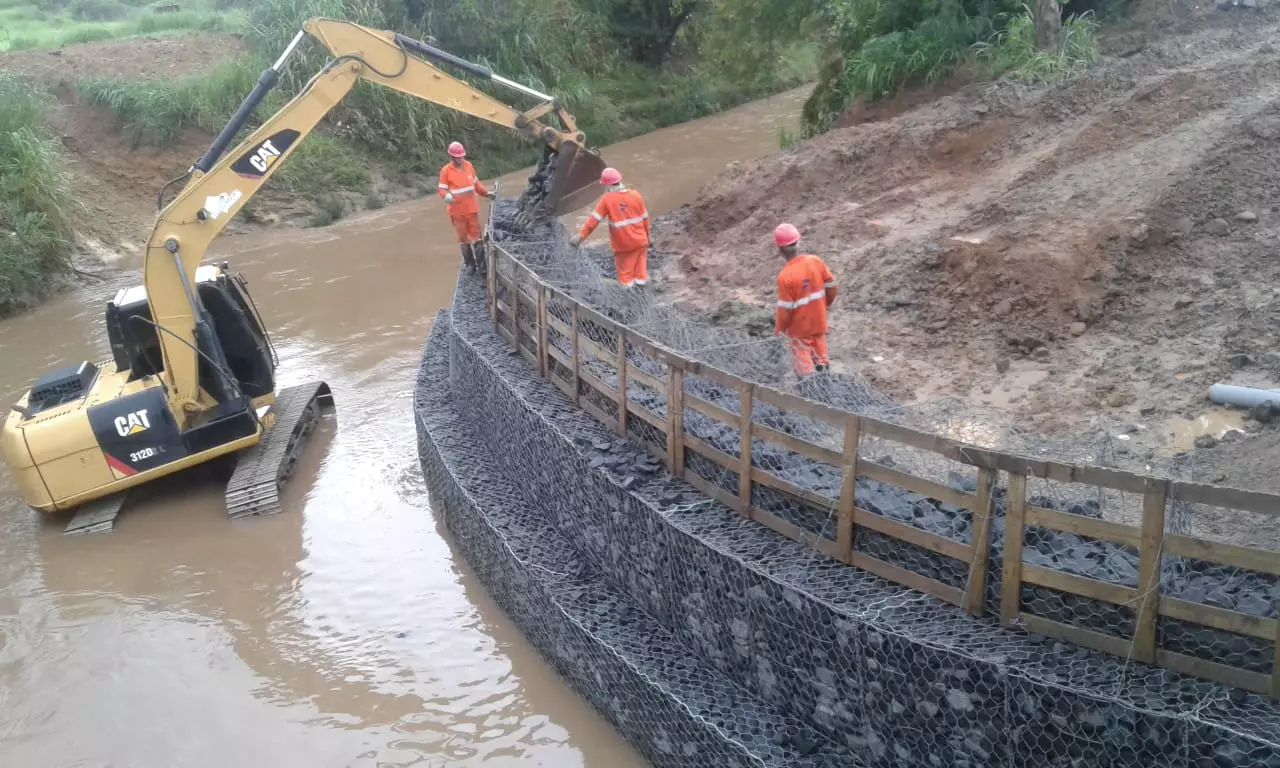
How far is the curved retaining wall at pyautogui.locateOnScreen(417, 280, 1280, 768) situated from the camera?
3.69 metres

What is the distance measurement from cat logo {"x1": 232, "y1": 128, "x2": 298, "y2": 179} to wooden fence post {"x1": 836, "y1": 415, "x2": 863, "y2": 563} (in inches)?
237

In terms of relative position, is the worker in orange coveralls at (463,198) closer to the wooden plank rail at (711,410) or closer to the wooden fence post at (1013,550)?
the wooden plank rail at (711,410)

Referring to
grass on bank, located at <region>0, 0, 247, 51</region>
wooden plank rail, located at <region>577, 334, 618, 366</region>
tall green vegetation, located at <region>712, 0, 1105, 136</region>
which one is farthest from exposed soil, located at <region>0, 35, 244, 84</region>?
wooden plank rail, located at <region>577, 334, 618, 366</region>

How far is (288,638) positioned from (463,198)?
557cm

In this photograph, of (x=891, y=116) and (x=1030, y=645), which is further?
(x=891, y=116)

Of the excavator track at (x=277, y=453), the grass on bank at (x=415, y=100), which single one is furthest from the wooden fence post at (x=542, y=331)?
the grass on bank at (x=415, y=100)

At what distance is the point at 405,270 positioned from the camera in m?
15.6

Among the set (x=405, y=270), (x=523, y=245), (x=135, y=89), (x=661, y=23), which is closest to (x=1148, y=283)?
(x=523, y=245)

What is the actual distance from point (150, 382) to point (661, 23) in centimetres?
2186

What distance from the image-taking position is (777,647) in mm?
4789

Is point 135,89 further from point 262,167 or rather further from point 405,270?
point 262,167

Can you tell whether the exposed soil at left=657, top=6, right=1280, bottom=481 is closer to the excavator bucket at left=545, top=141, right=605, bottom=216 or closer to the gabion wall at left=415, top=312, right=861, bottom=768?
the excavator bucket at left=545, top=141, right=605, bottom=216

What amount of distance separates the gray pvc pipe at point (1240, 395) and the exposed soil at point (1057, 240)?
0.16 m

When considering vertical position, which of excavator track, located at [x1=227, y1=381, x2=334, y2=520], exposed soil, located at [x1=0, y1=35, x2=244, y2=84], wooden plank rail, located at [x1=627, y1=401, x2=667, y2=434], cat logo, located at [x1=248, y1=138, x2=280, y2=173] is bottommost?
excavator track, located at [x1=227, y1=381, x2=334, y2=520]
